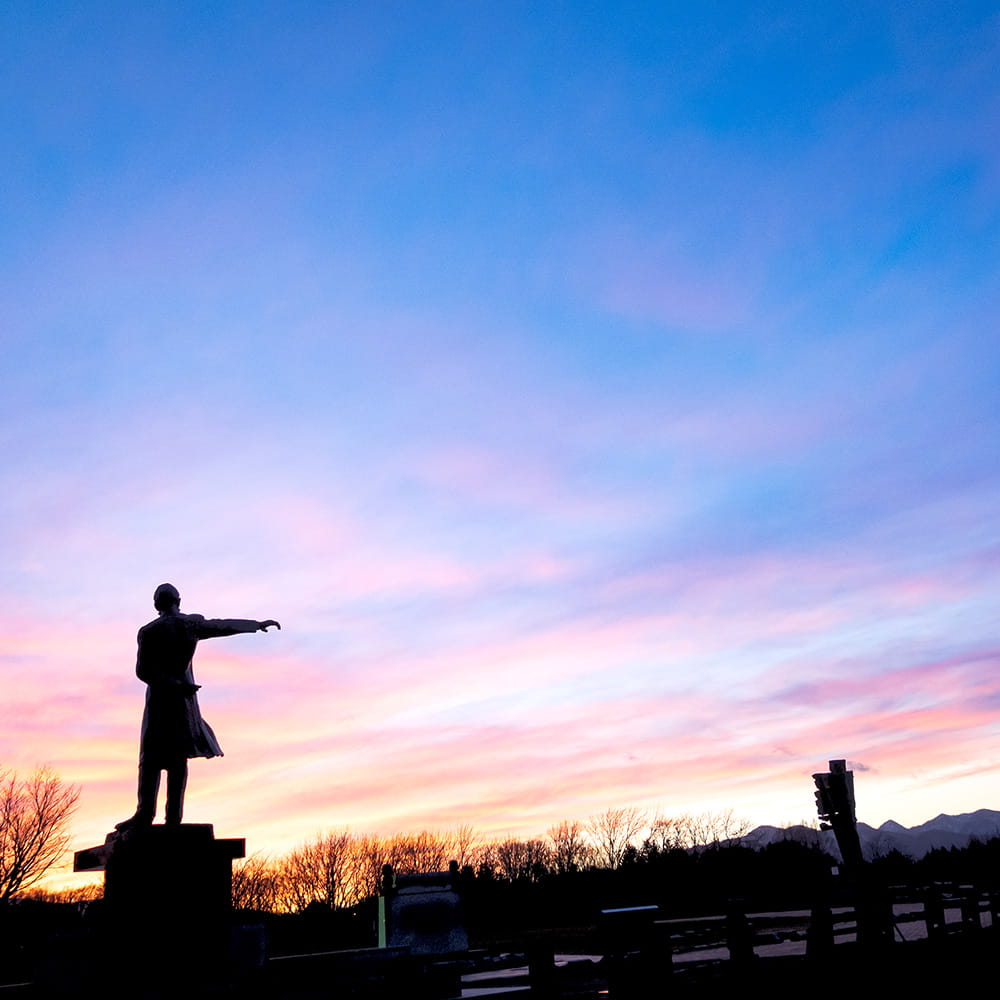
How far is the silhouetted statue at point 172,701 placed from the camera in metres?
11.5

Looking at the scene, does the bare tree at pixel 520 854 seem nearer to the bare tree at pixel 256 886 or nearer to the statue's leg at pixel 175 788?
the bare tree at pixel 256 886

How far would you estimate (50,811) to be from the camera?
51.5 metres

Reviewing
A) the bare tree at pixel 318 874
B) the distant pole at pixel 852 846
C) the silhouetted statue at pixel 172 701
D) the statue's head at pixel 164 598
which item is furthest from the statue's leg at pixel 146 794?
the bare tree at pixel 318 874

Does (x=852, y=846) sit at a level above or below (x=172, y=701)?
below

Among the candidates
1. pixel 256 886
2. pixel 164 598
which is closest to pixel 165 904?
pixel 164 598

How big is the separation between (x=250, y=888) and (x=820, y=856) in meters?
49.6

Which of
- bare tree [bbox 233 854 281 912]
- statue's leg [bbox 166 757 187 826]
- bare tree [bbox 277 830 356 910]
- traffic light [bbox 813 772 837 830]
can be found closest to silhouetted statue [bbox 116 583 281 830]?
statue's leg [bbox 166 757 187 826]

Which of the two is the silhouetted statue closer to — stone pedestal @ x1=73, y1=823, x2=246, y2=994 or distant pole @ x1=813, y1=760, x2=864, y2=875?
stone pedestal @ x1=73, y1=823, x2=246, y2=994

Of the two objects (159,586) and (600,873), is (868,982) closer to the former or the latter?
(159,586)

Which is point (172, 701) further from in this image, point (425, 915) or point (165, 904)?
point (425, 915)

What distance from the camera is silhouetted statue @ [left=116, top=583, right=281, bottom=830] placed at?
11.5 m

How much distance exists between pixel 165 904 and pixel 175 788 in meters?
1.34

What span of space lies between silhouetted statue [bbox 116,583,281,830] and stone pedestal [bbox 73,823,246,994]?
568 mm

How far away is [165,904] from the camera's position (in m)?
10.6
